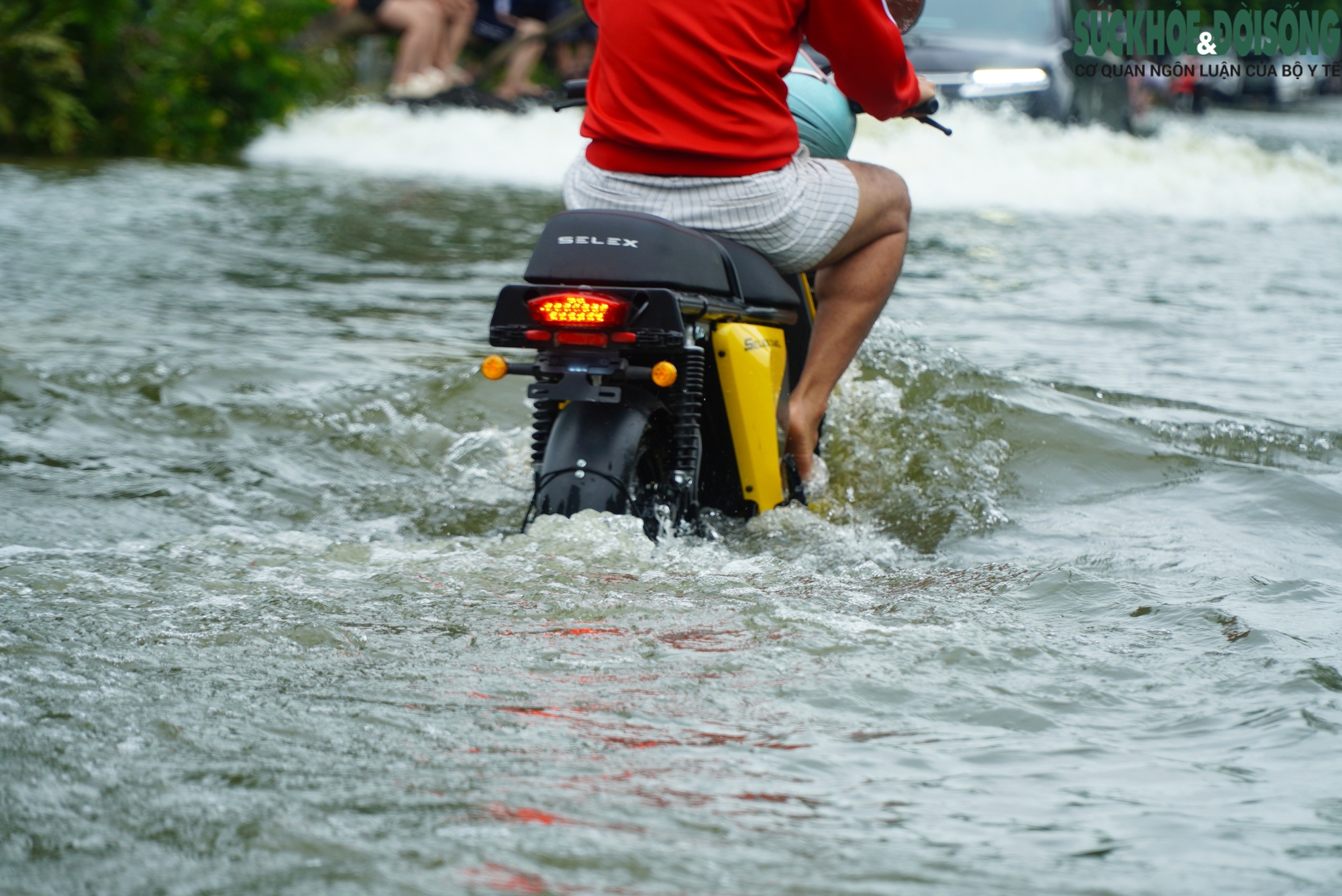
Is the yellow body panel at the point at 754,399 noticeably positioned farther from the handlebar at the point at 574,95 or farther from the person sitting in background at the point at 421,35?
the person sitting in background at the point at 421,35

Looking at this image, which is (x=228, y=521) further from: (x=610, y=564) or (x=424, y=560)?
(x=610, y=564)

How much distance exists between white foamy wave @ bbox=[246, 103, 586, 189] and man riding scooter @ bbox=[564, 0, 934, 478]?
33.1 feet

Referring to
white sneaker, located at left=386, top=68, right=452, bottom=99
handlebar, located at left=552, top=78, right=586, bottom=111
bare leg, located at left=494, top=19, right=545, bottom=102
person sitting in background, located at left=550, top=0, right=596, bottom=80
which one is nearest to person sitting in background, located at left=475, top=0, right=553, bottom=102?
bare leg, located at left=494, top=19, right=545, bottom=102

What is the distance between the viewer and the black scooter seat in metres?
3.35

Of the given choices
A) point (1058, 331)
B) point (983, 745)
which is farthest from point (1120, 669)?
point (1058, 331)

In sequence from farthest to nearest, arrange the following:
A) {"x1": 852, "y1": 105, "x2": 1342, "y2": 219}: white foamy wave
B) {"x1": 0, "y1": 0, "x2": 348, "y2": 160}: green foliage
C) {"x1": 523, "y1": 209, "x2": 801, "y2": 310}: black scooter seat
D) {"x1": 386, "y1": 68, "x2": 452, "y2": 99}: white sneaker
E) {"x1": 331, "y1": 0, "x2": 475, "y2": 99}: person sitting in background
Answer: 1. {"x1": 331, "y1": 0, "x2": 475, "y2": 99}: person sitting in background
2. {"x1": 386, "y1": 68, "x2": 452, "y2": 99}: white sneaker
3. {"x1": 0, "y1": 0, "x2": 348, "y2": 160}: green foliage
4. {"x1": 852, "y1": 105, "x2": 1342, "y2": 219}: white foamy wave
5. {"x1": 523, "y1": 209, "x2": 801, "y2": 310}: black scooter seat

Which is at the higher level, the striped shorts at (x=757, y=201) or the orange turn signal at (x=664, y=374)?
the striped shorts at (x=757, y=201)

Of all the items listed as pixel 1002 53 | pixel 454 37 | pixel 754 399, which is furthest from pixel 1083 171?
pixel 754 399

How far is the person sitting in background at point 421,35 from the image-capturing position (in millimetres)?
17016

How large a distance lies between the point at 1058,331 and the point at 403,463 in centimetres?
343

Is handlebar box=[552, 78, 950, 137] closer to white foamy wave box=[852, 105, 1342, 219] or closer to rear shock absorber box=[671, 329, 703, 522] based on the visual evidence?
rear shock absorber box=[671, 329, 703, 522]

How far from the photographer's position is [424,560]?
322cm

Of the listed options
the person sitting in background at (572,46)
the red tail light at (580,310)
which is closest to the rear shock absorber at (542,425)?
the red tail light at (580,310)

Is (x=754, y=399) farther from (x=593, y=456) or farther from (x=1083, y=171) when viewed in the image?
(x=1083, y=171)
